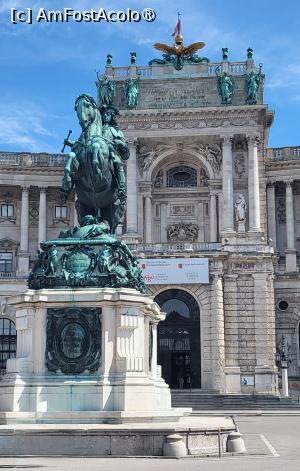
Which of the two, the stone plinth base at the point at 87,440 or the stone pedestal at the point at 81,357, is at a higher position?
the stone pedestal at the point at 81,357

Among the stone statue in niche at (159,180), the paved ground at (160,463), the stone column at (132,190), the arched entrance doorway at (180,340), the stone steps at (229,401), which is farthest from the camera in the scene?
the stone statue in niche at (159,180)

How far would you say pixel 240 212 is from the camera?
59.8 metres

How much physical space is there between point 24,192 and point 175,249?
15796 millimetres

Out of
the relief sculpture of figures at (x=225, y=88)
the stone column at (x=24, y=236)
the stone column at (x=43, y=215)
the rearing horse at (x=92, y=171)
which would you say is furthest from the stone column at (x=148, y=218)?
the rearing horse at (x=92, y=171)

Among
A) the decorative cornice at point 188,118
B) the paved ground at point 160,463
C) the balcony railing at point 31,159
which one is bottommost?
the paved ground at point 160,463

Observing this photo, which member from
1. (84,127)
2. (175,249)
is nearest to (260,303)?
(175,249)

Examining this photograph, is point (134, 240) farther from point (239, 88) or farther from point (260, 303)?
point (239, 88)

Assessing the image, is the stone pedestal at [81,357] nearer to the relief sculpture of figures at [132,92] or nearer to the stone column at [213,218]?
the stone column at [213,218]

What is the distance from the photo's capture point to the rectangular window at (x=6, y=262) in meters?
66.2

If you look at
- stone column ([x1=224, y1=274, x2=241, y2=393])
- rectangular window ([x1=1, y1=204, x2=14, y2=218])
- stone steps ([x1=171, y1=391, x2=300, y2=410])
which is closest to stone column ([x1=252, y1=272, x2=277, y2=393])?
stone column ([x1=224, y1=274, x2=241, y2=393])

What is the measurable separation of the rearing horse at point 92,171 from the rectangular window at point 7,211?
48.1 metres

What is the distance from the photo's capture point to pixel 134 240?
195 ft

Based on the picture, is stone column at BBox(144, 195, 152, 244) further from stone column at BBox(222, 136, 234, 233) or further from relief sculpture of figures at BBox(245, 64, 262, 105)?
relief sculpture of figures at BBox(245, 64, 262, 105)

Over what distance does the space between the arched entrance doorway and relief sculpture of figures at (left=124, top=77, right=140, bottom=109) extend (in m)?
15.0
